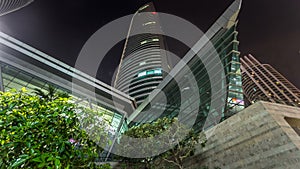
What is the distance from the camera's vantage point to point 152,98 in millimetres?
36375

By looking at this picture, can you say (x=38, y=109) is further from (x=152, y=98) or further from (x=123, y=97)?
(x=152, y=98)

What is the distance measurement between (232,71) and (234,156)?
1605cm

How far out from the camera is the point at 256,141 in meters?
10.2

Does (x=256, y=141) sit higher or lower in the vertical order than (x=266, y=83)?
lower

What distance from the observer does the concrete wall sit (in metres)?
8.89

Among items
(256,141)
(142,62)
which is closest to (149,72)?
(142,62)

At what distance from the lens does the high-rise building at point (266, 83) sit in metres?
103

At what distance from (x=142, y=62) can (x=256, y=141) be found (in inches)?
2980

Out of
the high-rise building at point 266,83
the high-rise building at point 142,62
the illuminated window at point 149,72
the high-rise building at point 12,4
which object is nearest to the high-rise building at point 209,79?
the high-rise building at point 12,4

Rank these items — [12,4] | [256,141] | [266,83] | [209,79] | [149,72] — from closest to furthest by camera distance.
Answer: [256,141] < [12,4] < [209,79] < [149,72] < [266,83]

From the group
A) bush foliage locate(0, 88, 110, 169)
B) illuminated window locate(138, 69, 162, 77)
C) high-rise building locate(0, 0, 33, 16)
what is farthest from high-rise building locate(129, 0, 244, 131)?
illuminated window locate(138, 69, 162, 77)

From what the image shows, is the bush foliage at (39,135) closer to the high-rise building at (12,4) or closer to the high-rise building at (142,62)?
the high-rise building at (12,4)

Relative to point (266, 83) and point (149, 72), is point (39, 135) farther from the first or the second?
point (266, 83)

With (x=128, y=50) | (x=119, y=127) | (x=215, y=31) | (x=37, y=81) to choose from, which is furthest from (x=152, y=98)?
(x=128, y=50)
